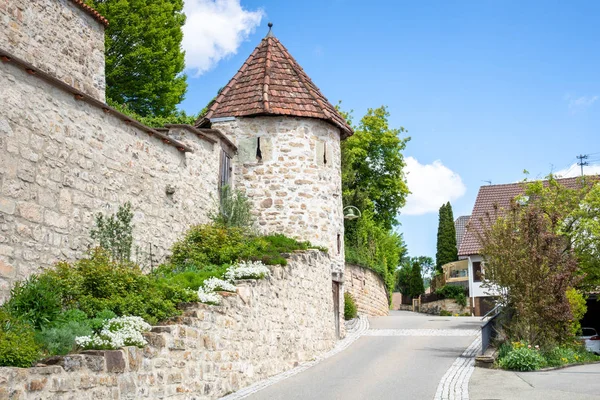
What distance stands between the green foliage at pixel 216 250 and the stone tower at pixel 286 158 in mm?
3165

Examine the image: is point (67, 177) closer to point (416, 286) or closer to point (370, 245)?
point (370, 245)

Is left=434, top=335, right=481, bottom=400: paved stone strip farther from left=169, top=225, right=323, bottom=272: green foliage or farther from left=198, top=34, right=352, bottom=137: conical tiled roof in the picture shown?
left=198, top=34, right=352, bottom=137: conical tiled roof

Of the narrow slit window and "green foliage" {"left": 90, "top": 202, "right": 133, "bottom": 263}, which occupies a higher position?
the narrow slit window

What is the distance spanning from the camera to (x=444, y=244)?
56375 mm

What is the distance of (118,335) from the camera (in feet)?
31.6

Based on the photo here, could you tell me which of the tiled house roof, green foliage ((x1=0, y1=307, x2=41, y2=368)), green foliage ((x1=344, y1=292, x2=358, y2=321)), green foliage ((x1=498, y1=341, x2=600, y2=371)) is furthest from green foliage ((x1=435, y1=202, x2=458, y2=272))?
green foliage ((x1=0, y1=307, x2=41, y2=368))

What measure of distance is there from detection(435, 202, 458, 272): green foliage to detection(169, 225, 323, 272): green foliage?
40328mm

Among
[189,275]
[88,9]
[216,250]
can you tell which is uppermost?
[88,9]

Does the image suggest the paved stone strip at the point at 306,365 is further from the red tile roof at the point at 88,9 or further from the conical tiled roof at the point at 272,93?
the red tile roof at the point at 88,9

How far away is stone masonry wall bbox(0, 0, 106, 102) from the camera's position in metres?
17.3

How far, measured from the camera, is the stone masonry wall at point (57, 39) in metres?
17.3

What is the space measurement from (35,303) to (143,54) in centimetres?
2471

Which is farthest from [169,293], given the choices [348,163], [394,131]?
[394,131]

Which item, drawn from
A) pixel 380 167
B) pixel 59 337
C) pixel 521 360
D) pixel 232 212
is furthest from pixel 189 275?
pixel 380 167
